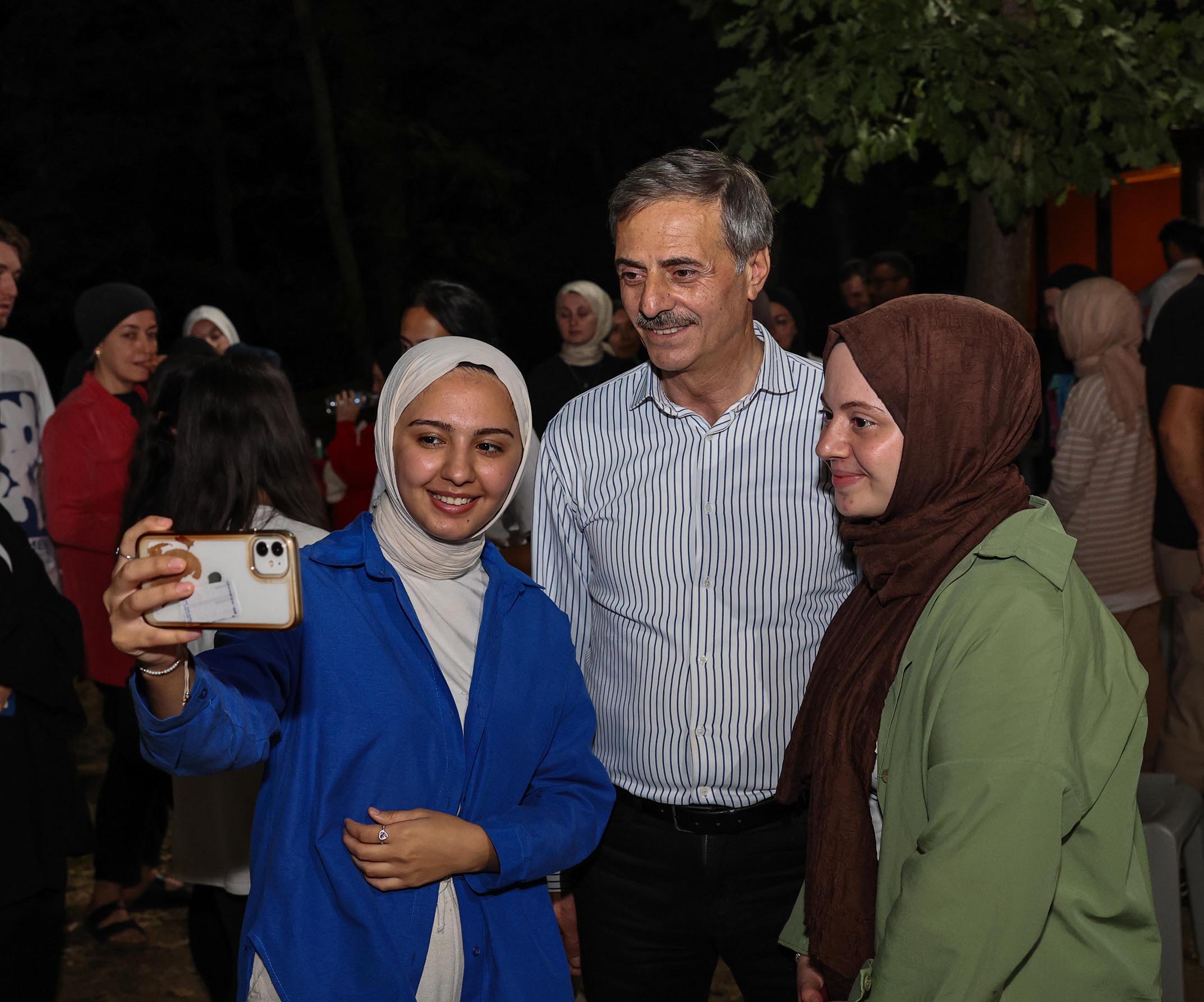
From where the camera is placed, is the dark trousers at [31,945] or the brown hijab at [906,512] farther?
the dark trousers at [31,945]

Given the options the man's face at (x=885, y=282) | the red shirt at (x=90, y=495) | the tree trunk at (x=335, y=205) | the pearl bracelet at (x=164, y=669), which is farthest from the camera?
the tree trunk at (x=335, y=205)

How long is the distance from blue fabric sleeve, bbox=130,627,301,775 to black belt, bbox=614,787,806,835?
857 mm

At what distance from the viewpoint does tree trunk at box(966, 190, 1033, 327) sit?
7.05 m

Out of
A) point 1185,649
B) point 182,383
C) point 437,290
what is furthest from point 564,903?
point 1185,649

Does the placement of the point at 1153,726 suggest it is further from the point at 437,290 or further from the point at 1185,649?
the point at 437,290

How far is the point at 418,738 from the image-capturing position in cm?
193

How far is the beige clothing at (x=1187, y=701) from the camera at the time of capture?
4.42 meters

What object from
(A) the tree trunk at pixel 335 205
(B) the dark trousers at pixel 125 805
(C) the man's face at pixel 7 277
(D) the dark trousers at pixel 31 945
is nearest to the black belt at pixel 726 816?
(D) the dark trousers at pixel 31 945

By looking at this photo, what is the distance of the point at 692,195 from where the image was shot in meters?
2.36

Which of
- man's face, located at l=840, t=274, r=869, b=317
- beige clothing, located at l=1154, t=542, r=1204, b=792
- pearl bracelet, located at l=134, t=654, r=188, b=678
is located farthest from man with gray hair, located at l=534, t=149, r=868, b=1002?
man's face, located at l=840, t=274, r=869, b=317

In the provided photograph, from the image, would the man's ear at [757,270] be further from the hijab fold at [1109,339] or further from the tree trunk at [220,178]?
the tree trunk at [220,178]

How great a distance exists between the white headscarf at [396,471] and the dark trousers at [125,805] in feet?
7.59

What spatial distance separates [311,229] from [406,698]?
2261 centimetres

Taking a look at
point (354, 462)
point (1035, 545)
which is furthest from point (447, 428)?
point (354, 462)
